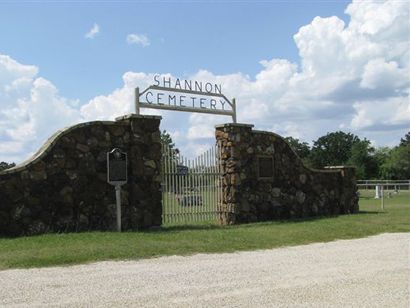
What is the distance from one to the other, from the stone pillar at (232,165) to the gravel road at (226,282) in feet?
18.5

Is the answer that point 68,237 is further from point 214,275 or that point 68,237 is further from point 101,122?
point 214,275

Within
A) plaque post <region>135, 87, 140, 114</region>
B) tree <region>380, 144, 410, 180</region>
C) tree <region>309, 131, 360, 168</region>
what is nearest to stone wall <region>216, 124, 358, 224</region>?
plaque post <region>135, 87, 140, 114</region>

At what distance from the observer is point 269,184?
15.6m

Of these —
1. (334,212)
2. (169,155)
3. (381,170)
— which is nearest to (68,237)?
(169,155)

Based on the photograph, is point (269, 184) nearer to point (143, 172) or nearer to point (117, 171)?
point (143, 172)

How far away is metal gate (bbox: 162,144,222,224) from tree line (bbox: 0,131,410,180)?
63.4 meters

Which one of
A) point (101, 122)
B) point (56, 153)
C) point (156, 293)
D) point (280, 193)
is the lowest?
point (156, 293)

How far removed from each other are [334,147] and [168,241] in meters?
90.7

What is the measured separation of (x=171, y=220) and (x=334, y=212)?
251 inches

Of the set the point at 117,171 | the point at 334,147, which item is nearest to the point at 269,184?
the point at 117,171

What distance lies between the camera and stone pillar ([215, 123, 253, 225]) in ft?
48.5

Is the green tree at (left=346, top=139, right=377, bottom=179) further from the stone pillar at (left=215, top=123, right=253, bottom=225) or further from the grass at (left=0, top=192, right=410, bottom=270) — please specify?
the grass at (left=0, top=192, right=410, bottom=270)

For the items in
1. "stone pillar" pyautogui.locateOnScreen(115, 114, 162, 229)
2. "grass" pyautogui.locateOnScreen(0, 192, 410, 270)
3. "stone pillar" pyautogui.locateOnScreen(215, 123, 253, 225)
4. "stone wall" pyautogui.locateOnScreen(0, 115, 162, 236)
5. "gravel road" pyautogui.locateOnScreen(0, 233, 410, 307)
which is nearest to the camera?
"gravel road" pyautogui.locateOnScreen(0, 233, 410, 307)

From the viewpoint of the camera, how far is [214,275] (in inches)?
283
